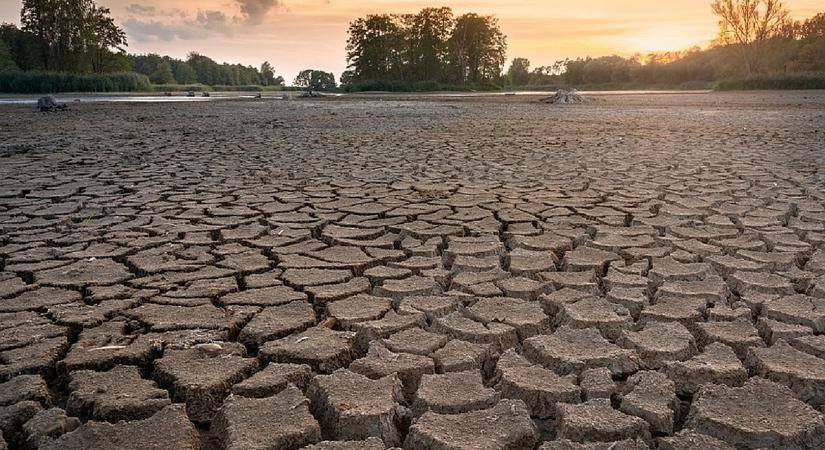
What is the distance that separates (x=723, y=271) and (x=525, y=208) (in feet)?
4.76

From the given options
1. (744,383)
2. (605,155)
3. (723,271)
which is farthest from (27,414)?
(605,155)

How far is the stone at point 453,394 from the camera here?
5.29 feet

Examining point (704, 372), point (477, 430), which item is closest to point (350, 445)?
point (477, 430)

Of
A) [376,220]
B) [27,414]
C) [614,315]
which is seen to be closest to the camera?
[27,414]

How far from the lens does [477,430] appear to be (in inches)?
59.0

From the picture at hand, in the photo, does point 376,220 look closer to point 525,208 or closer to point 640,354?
point 525,208

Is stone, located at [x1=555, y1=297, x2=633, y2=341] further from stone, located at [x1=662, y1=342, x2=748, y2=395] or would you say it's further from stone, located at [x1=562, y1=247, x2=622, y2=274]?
stone, located at [x1=562, y1=247, x2=622, y2=274]

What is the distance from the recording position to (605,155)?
6.82m

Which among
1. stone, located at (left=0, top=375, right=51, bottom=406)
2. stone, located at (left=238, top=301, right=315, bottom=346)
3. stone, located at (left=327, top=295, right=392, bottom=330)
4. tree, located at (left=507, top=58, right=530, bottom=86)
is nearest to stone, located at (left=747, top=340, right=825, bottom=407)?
stone, located at (left=327, top=295, right=392, bottom=330)

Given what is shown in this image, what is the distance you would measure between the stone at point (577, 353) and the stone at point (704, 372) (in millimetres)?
108

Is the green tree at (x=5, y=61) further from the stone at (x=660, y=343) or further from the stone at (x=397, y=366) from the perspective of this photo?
the stone at (x=660, y=343)

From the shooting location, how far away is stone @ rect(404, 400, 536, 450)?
144cm

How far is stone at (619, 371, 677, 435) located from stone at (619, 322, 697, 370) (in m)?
0.12

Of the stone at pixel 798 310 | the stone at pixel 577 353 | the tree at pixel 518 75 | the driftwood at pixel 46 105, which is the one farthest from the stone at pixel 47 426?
the tree at pixel 518 75
